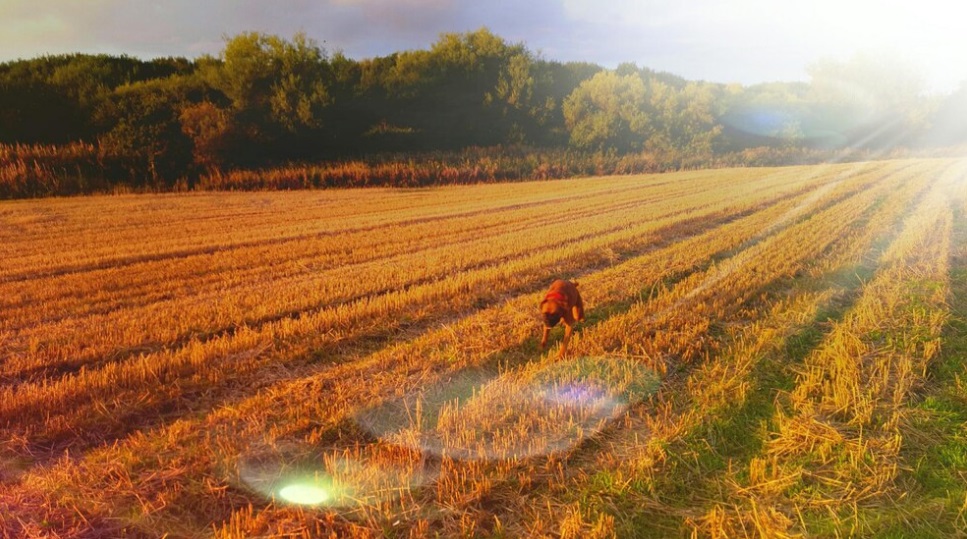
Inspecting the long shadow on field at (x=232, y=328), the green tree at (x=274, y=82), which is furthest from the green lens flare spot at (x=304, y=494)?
the green tree at (x=274, y=82)

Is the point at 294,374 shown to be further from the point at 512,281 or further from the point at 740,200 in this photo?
the point at 740,200

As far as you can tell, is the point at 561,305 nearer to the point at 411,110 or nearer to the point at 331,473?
the point at 331,473

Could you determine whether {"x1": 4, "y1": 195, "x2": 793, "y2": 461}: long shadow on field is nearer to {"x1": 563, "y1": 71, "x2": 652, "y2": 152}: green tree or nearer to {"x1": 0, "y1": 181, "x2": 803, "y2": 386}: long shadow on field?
{"x1": 0, "y1": 181, "x2": 803, "y2": 386}: long shadow on field

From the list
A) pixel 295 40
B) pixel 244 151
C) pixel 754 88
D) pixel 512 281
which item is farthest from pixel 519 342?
pixel 754 88

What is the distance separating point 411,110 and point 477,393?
3011 cm

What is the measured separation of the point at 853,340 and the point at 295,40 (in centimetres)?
2837

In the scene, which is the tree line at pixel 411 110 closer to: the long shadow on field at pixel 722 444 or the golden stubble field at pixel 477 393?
the golden stubble field at pixel 477 393

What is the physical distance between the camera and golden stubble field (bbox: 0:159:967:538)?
10.8ft

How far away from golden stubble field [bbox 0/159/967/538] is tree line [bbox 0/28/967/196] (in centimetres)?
772

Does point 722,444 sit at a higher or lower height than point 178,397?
lower

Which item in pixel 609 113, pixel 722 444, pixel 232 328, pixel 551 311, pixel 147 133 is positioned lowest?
pixel 722 444

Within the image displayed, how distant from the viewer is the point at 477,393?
4797mm

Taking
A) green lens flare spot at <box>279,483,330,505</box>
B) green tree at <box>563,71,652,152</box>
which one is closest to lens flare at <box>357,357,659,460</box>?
green lens flare spot at <box>279,483,330,505</box>

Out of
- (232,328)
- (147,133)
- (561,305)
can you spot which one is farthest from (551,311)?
(147,133)
